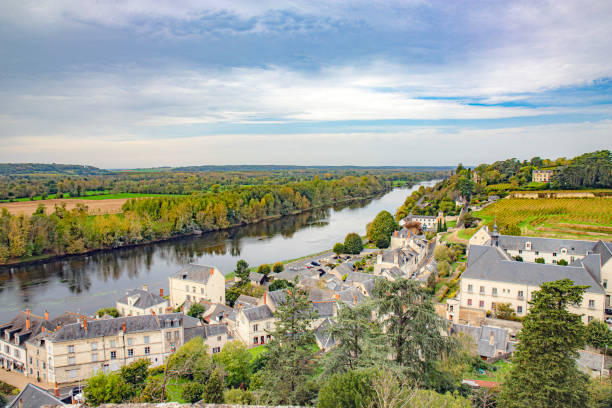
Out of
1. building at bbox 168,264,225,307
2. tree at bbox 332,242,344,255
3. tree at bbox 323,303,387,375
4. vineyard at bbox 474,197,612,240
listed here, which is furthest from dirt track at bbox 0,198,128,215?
tree at bbox 323,303,387,375

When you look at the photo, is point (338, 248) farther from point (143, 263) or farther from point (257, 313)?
point (143, 263)

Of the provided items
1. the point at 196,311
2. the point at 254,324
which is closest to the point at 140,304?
the point at 196,311

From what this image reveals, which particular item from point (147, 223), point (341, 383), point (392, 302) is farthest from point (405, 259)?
point (147, 223)

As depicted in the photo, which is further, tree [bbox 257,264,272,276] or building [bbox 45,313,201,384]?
tree [bbox 257,264,272,276]

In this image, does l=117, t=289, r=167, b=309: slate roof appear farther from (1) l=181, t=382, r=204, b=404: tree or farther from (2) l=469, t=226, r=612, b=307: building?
(2) l=469, t=226, r=612, b=307: building

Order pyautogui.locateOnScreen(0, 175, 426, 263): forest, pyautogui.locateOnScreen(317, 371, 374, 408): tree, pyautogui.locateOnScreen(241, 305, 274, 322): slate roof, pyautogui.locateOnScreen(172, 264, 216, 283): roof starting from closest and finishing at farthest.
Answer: pyautogui.locateOnScreen(317, 371, 374, 408): tree < pyautogui.locateOnScreen(241, 305, 274, 322): slate roof < pyautogui.locateOnScreen(172, 264, 216, 283): roof < pyautogui.locateOnScreen(0, 175, 426, 263): forest

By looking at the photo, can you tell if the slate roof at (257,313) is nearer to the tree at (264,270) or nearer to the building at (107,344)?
the building at (107,344)

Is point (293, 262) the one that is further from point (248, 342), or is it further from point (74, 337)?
point (74, 337)
